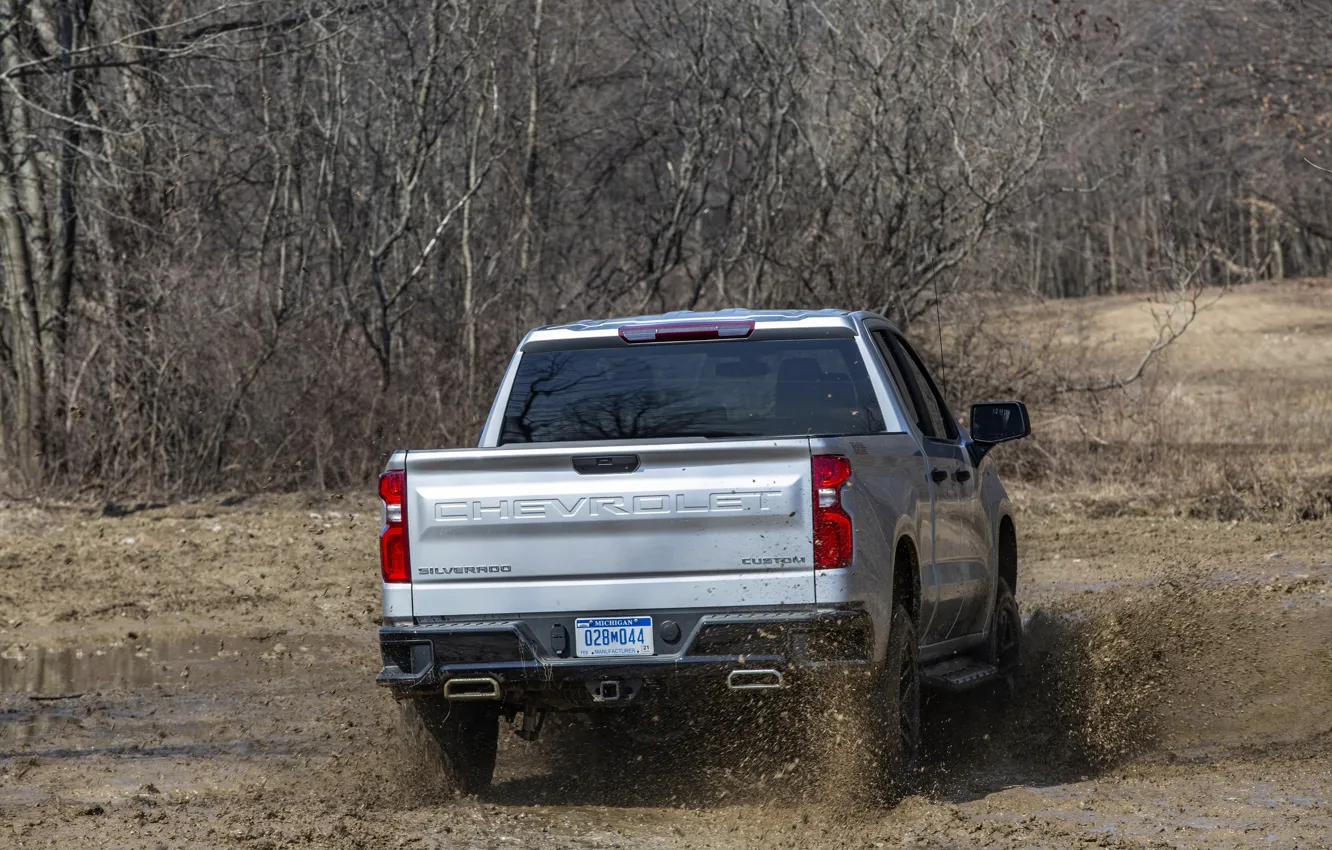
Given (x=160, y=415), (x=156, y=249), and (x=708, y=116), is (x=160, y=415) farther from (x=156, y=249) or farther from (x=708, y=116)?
(x=708, y=116)

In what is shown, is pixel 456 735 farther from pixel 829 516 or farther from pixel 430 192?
pixel 430 192

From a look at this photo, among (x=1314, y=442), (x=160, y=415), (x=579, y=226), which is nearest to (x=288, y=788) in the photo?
(x=160, y=415)

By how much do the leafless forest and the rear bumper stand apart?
10958mm

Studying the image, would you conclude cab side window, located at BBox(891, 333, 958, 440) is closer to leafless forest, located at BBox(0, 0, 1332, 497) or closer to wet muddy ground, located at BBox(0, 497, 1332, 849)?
wet muddy ground, located at BBox(0, 497, 1332, 849)

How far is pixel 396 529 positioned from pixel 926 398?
301cm

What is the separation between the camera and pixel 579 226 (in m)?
25.5

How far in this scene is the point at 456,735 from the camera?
21.3 ft

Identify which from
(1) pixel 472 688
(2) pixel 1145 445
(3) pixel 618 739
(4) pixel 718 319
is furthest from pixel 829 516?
(2) pixel 1145 445

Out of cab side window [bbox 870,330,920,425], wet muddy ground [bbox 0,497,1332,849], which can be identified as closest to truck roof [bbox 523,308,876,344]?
cab side window [bbox 870,330,920,425]

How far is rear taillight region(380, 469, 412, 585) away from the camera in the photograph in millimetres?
6125

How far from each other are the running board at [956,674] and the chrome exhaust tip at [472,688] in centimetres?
183

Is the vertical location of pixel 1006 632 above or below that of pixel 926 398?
below

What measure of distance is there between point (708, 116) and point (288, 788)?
16202mm

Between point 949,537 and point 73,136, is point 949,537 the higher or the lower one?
the lower one
